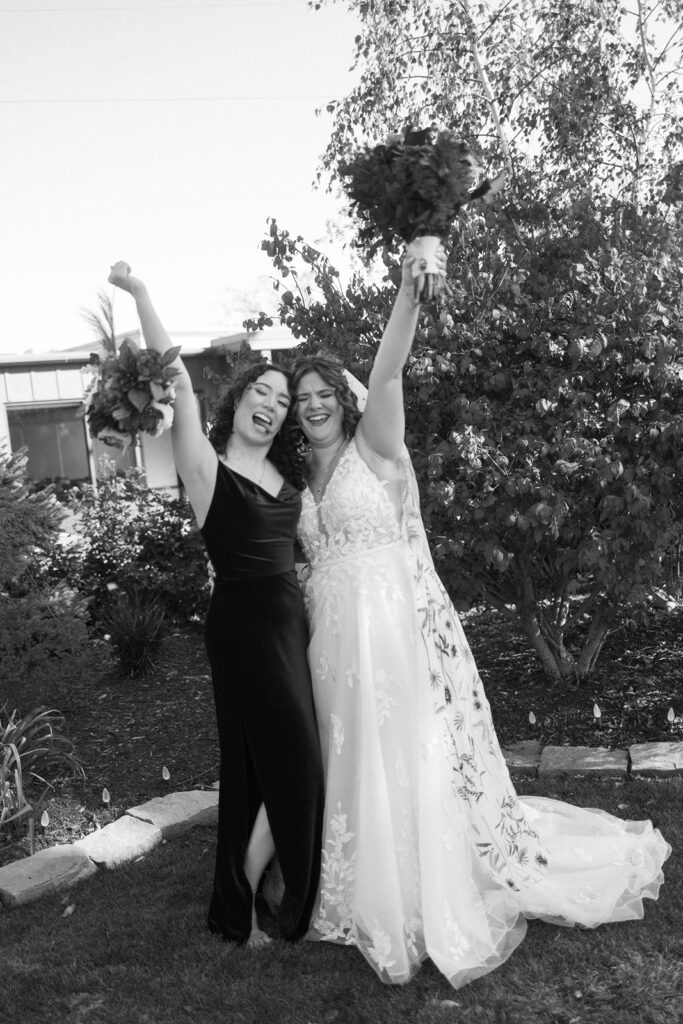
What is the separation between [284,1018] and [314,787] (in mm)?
702

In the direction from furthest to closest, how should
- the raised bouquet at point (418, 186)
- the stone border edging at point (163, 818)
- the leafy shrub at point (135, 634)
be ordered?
1. the leafy shrub at point (135, 634)
2. the stone border edging at point (163, 818)
3. the raised bouquet at point (418, 186)

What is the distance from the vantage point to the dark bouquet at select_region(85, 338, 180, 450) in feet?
9.31

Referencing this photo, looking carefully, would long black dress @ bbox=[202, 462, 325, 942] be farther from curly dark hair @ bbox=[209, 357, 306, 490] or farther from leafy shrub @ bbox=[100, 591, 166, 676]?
leafy shrub @ bbox=[100, 591, 166, 676]

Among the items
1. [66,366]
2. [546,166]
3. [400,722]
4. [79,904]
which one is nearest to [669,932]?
[400,722]

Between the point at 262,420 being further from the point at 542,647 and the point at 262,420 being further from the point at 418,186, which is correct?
the point at 542,647

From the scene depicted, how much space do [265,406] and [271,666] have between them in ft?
2.94

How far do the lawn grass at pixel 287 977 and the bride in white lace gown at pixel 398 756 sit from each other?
82 mm

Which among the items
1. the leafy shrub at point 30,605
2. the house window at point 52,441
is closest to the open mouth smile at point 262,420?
the leafy shrub at point 30,605

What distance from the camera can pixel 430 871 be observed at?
3.11 meters

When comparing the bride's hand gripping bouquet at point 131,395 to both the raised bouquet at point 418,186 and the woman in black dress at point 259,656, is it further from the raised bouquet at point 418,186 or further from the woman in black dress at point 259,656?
the raised bouquet at point 418,186

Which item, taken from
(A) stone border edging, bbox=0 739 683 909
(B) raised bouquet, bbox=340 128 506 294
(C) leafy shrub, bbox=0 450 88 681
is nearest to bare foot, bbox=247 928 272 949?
(A) stone border edging, bbox=0 739 683 909

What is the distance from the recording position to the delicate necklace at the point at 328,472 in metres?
3.40

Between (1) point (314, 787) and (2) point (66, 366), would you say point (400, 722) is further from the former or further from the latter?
(2) point (66, 366)

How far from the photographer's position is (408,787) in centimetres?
321
